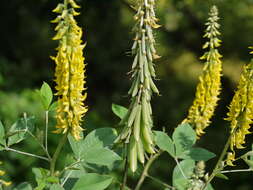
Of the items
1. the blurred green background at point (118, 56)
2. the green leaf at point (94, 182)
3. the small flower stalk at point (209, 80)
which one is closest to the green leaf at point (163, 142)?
the small flower stalk at point (209, 80)

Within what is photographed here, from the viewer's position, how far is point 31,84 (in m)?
8.24

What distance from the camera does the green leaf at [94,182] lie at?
1898 mm

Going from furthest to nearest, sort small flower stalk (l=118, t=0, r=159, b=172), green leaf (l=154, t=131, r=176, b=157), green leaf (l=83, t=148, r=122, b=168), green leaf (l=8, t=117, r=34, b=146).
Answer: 1. green leaf (l=154, t=131, r=176, b=157)
2. green leaf (l=8, t=117, r=34, b=146)
3. green leaf (l=83, t=148, r=122, b=168)
4. small flower stalk (l=118, t=0, r=159, b=172)

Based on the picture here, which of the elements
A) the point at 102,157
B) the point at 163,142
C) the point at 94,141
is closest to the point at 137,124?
the point at 102,157

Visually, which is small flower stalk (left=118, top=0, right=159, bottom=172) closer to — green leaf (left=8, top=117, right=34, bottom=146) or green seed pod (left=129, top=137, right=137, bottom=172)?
green seed pod (left=129, top=137, right=137, bottom=172)

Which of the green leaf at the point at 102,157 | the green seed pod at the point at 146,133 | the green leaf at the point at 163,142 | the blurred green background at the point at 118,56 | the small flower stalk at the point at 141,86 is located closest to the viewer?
the small flower stalk at the point at 141,86

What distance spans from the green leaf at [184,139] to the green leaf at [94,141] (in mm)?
418

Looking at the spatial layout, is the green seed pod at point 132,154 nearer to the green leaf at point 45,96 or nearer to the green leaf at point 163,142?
the green leaf at point 163,142

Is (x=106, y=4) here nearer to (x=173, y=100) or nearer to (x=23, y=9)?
(x=23, y=9)

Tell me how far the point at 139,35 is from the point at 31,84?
6.76 m

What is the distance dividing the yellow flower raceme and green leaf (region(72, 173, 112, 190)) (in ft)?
2.03

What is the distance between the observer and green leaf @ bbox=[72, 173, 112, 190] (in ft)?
6.23

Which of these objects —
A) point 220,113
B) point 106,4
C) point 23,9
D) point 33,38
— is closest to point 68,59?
point 106,4

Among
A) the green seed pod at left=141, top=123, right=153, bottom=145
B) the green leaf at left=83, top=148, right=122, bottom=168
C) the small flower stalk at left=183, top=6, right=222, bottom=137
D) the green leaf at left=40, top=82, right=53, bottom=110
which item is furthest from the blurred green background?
the green seed pod at left=141, top=123, right=153, bottom=145
